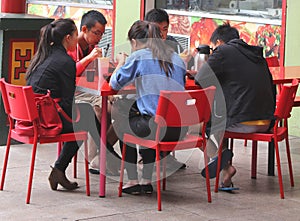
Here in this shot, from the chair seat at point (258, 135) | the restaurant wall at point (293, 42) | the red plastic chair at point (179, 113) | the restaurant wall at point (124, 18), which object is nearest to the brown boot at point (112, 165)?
the red plastic chair at point (179, 113)

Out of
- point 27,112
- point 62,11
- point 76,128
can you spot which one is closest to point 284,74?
point 76,128

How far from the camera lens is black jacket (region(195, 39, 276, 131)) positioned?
19.9 ft

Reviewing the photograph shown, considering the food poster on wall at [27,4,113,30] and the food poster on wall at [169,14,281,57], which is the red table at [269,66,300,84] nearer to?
the food poster on wall at [169,14,281,57]

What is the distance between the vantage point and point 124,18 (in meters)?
10.9

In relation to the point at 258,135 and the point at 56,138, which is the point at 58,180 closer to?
the point at 56,138

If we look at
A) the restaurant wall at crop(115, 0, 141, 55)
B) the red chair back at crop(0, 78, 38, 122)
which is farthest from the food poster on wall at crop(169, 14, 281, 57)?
the red chair back at crop(0, 78, 38, 122)

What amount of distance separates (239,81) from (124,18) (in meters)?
5.00


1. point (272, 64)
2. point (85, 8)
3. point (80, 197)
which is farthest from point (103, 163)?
point (85, 8)

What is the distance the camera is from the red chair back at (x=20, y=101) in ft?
18.1

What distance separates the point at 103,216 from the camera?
5.42 m

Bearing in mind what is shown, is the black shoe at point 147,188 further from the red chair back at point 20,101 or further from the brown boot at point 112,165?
the red chair back at point 20,101

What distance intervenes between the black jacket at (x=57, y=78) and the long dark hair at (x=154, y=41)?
55cm

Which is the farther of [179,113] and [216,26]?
[216,26]

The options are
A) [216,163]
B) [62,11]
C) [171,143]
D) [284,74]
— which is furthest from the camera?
[62,11]
